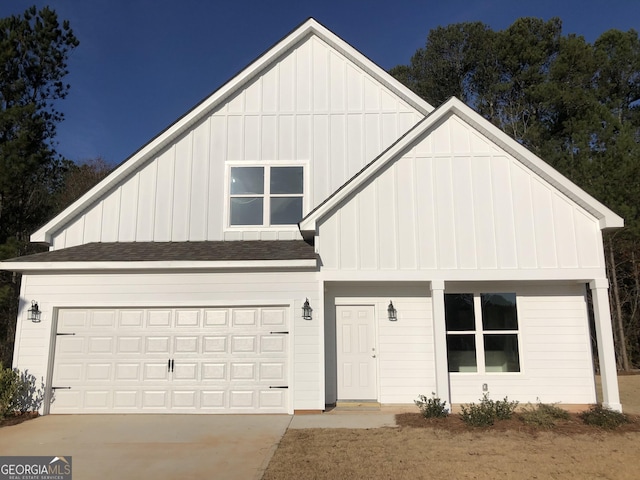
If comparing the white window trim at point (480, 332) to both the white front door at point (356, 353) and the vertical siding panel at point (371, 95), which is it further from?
the vertical siding panel at point (371, 95)

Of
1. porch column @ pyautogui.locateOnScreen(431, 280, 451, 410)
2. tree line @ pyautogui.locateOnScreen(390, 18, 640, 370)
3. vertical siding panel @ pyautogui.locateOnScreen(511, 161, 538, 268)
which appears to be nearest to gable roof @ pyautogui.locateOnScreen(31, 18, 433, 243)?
vertical siding panel @ pyautogui.locateOnScreen(511, 161, 538, 268)

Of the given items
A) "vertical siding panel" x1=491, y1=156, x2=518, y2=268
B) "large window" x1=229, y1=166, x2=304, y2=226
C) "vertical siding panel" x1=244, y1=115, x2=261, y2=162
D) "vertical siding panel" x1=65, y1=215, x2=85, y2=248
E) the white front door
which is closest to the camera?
"vertical siding panel" x1=491, y1=156, x2=518, y2=268

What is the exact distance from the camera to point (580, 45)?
2384 centimetres

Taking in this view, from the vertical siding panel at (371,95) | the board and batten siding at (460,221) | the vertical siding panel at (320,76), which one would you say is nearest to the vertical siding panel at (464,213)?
the board and batten siding at (460,221)

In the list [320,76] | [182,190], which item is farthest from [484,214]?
[182,190]

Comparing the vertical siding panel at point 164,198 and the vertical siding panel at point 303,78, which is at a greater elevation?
the vertical siding panel at point 303,78

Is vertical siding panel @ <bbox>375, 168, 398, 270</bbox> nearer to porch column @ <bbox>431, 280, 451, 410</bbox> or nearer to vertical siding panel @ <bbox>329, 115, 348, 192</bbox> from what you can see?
porch column @ <bbox>431, 280, 451, 410</bbox>

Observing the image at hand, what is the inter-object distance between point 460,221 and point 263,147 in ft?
18.1

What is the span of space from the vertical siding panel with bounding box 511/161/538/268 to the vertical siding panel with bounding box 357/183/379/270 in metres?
3.02

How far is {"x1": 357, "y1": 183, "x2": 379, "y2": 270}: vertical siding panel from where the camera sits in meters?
10.2

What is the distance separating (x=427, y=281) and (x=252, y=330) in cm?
391

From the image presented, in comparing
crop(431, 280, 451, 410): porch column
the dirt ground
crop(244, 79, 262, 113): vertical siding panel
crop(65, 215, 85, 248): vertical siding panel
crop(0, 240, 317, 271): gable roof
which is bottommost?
the dirt ground

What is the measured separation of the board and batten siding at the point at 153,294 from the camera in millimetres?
10047

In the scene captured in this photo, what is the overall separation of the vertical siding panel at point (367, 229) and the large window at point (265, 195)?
2481 millimetres
